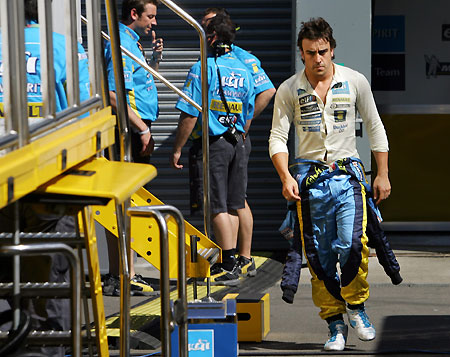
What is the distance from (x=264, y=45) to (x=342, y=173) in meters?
3.91

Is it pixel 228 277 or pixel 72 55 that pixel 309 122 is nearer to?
pixel 228 277

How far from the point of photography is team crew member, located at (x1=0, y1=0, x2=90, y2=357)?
Result: 351 centimetres

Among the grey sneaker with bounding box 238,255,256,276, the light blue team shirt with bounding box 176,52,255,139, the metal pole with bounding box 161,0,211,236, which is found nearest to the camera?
the metal pole with bounding box 161,0,211,236

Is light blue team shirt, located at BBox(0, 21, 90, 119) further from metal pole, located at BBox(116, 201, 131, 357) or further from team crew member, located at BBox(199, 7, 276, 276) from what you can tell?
team crew member, located at BBox(199, 7, 276, 276)

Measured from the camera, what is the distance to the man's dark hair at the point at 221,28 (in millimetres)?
7750

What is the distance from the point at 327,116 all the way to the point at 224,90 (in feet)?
6.72

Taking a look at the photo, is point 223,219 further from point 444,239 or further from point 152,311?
point 444,239

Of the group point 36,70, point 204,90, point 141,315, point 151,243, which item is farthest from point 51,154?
point 141,315

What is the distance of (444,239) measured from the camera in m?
10.3

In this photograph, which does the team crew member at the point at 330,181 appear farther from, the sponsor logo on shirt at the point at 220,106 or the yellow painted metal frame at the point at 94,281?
the yellow painted metal frame at the point at 94,281

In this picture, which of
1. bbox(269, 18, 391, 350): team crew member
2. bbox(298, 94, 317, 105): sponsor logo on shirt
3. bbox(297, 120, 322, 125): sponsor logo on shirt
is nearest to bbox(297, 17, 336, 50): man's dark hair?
bbox(269, 18, 391, 350): team crew member

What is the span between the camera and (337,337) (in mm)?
5820

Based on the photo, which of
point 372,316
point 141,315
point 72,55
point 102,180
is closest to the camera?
point 102,180

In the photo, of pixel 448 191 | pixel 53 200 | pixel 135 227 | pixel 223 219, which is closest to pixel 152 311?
pixel 135 227
